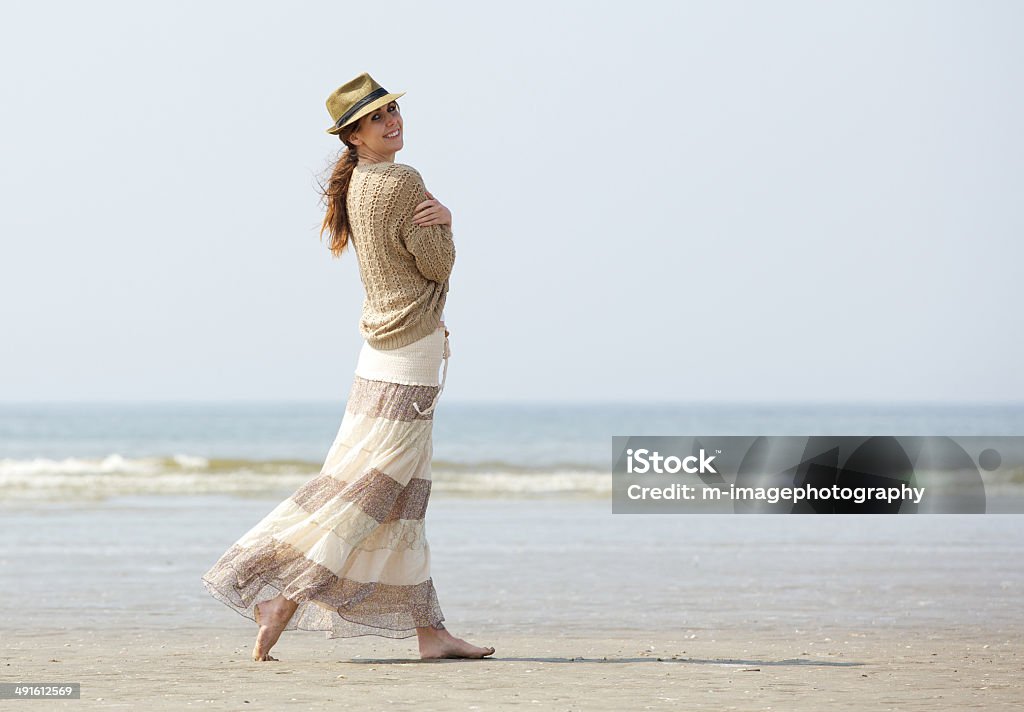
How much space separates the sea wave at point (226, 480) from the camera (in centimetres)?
1627

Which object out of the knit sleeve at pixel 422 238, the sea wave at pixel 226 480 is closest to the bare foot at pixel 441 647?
the knit sleeve at pixel 422 238

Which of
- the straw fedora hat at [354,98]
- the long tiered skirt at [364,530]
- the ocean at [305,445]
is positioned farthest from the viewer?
the ocean at [305,445]

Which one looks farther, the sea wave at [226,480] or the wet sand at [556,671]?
the sea wave at [226,480]

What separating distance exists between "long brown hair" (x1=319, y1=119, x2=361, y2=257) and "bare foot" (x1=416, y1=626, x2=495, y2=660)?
4.15 feet

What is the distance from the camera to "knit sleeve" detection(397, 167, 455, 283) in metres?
4.12

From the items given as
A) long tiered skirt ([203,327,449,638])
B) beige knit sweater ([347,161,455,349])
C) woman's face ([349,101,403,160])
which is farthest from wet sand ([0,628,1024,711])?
woman's face ([349,101,403,160])

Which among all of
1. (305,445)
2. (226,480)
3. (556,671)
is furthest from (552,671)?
(305,445)

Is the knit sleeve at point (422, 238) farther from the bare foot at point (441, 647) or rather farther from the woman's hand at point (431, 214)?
the bare foot at point (441, 647)

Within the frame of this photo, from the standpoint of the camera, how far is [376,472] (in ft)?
13.5

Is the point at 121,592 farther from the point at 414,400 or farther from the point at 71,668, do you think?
the point at 414,400

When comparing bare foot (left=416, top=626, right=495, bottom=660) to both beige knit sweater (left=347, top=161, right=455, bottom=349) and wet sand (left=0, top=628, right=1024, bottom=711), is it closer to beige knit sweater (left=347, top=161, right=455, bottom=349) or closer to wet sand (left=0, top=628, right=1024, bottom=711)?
wet sand (left=0, top=628, right=1024, bottom=711)

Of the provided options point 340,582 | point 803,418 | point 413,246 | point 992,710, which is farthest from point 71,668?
point 803,418

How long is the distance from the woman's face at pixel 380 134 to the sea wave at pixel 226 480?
35.2 ft

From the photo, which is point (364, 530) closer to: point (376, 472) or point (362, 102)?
point (376, 472)
